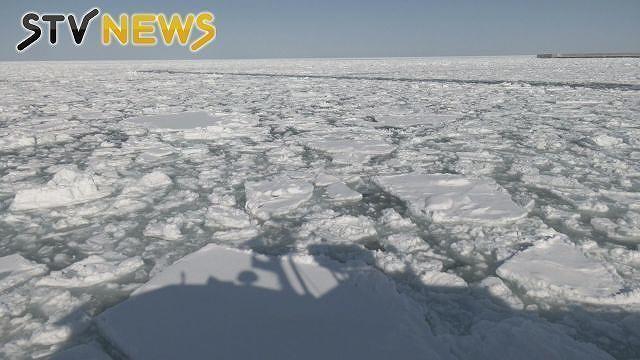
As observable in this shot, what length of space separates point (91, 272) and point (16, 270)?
0.44 metres

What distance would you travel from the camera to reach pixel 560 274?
79.2 inches

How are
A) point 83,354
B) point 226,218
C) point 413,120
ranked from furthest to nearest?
point 413,120, point 226,218, point 83,354

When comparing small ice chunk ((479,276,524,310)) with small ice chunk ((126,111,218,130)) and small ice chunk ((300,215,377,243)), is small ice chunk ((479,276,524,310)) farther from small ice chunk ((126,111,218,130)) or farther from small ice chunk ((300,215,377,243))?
small ice chunk ((126,111,218,130))

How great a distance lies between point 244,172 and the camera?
3812 millimetres

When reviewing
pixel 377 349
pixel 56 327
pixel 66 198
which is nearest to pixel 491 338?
pixel 377 349

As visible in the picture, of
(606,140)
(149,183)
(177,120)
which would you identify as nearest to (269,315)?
(149,183)

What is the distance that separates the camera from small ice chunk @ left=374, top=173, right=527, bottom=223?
271 cm

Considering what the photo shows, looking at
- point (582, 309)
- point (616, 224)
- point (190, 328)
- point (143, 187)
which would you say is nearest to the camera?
point (190, 328)

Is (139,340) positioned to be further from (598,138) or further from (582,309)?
(598,138)

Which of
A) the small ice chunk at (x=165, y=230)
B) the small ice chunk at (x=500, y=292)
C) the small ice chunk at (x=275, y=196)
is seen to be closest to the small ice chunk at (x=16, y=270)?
the small ice chunk at (x=165, y=230)

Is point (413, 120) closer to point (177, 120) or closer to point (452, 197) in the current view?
point (452, 197)

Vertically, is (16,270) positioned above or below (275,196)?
below

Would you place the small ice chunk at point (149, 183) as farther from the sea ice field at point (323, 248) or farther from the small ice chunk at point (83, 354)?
the small ice chunk at point (83, 354)

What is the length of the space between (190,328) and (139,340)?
19 cm
